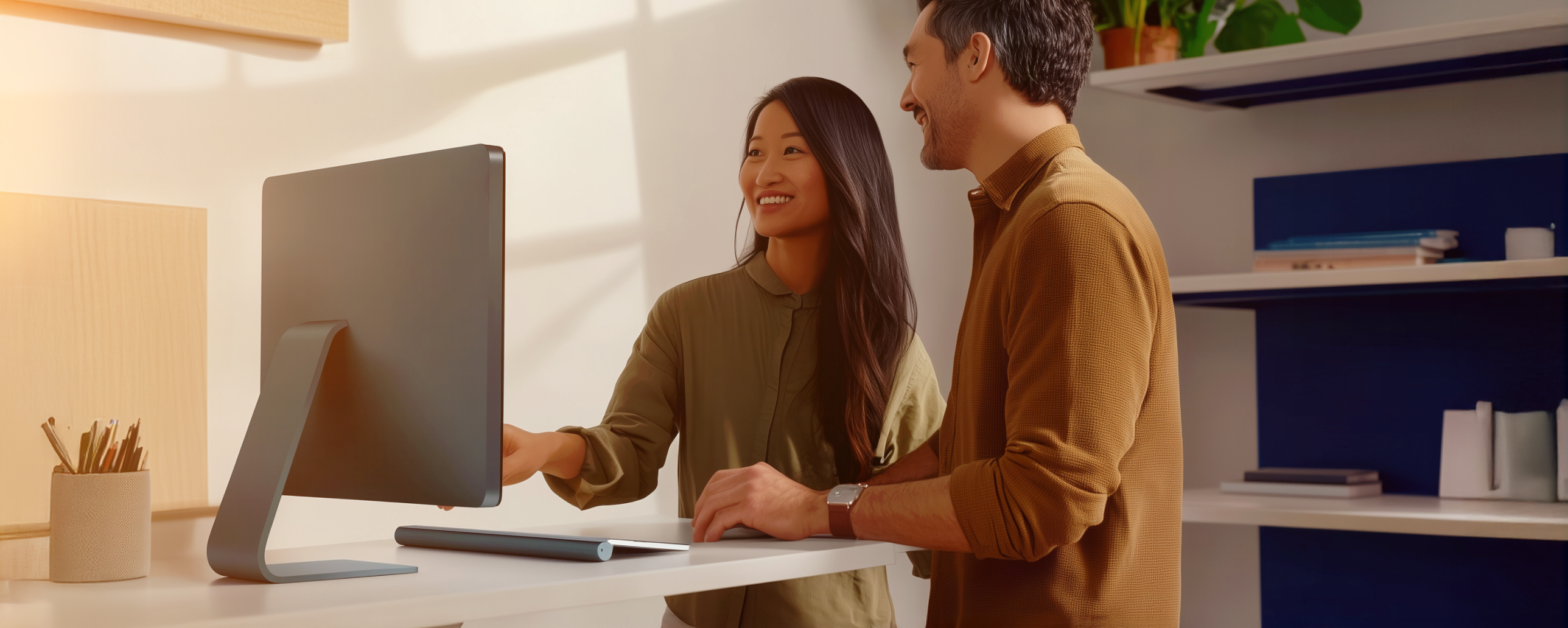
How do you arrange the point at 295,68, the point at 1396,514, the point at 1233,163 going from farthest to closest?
the point at 1233,163 < the point at 1396,514 < the point at 295,68

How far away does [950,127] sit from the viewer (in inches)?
61.1

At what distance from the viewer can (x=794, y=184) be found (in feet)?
6.08

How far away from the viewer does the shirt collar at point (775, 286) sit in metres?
1.87

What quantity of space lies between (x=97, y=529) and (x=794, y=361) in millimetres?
908

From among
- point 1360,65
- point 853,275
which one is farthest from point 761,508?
point 1360,65

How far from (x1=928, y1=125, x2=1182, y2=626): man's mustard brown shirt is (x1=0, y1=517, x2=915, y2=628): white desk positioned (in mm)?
135

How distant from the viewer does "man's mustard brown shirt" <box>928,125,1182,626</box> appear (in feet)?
4.12

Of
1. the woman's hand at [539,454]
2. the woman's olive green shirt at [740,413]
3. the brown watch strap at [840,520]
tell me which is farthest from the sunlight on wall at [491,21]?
the brown watch strap at [840,520]

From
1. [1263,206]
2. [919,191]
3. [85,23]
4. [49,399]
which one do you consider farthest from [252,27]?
[1263,206]

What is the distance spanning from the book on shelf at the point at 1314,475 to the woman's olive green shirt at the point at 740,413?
4.69 feet

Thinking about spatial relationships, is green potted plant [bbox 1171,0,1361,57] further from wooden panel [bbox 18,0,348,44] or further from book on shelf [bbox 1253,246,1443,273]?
wooden panel [bbox 18,0,348,44]

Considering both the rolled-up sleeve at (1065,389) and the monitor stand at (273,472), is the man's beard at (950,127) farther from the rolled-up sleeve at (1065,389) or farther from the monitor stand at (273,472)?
the monitor stand at (273,472)

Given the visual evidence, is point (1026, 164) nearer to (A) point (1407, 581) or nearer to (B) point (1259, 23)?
(B) point (1259, 23)

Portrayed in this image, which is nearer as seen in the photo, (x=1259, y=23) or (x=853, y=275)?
(x=853, y=275)
